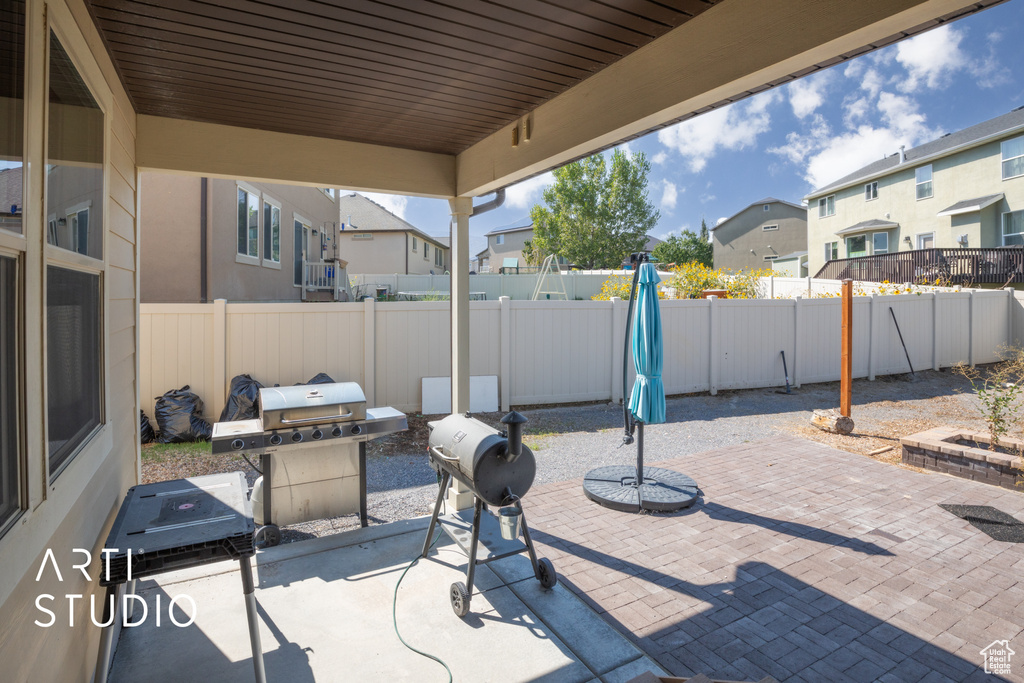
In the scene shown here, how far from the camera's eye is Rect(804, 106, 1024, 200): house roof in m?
18.2

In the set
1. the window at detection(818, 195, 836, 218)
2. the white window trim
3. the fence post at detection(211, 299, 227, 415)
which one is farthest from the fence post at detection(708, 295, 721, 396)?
the window at detection(818, 195, 836, 218)

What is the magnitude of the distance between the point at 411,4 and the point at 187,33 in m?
1.12

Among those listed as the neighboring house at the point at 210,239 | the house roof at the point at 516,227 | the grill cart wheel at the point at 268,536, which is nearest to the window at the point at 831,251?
the house roof at the point at 516,227

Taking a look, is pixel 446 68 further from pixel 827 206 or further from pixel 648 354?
pixel 827 206

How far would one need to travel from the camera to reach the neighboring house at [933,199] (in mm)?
18375

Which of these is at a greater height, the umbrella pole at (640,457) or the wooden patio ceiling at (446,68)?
the wooden patio ceiling at (446,68)

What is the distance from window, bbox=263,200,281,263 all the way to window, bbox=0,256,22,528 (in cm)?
1033

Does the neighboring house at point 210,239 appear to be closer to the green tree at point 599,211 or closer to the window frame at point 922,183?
the green tree at point 599,211

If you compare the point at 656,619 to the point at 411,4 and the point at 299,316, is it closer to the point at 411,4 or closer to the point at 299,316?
the point at 411,4

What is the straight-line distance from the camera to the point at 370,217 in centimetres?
2605

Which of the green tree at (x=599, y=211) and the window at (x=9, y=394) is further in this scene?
the green tree at (x=599, y=211)

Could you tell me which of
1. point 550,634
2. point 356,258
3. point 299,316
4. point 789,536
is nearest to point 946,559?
point 789,536

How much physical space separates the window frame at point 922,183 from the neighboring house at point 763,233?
1082cm

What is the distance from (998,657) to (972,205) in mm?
22021
